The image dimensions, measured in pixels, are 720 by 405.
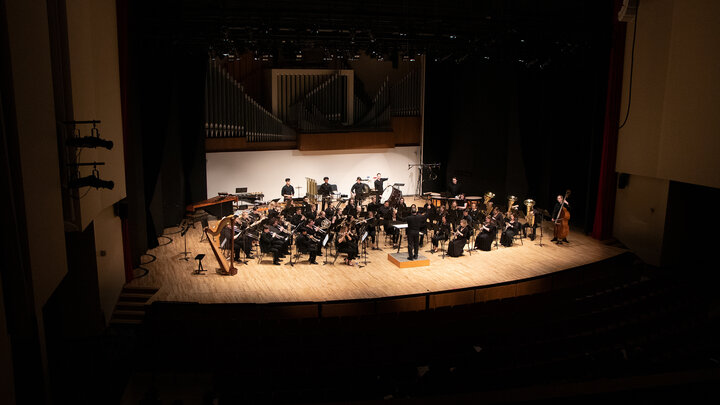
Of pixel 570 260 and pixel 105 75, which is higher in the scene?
pixel 105 75

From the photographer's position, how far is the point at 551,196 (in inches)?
517

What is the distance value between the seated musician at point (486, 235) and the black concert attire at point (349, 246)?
2.58 metres

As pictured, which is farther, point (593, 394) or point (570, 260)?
point (570, 260)

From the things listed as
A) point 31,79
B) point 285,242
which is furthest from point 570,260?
point 31,79

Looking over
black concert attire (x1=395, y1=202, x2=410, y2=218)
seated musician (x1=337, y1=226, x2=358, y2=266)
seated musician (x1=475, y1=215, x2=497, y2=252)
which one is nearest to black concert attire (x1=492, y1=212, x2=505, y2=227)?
seated musician (x1=475, y1=215, x2=497, y2=252)

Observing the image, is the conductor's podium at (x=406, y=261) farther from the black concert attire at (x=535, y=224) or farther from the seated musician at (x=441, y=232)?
the black concert attire at (x=535, y=224)

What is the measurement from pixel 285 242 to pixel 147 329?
4.01 m

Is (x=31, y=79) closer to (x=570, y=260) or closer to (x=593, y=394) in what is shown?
(x=593, y=394)

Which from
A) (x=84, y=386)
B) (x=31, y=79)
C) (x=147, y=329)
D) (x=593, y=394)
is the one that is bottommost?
(x=84, y=386)

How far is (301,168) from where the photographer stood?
1530 centimetres

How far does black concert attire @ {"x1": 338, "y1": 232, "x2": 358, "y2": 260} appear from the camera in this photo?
983cm

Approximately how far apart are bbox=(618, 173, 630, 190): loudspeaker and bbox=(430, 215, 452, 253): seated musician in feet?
12.1

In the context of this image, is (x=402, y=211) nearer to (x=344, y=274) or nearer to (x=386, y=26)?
(x=344, y=274)

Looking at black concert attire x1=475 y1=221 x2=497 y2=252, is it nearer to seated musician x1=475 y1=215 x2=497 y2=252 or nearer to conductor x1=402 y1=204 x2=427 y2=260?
seated musician x1=475 y1=215 x2=497 y2=252
